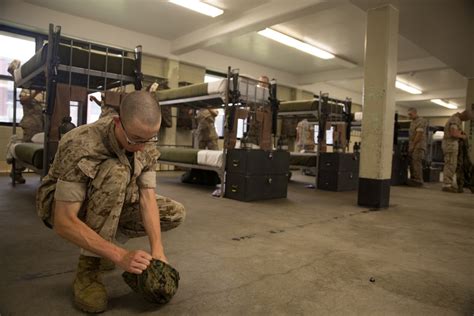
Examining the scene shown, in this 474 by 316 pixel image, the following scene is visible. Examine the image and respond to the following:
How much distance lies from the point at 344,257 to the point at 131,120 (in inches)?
73.6

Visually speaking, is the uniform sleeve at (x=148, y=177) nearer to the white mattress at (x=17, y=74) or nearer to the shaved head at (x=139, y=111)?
the shaved head at (x=139, y=111)

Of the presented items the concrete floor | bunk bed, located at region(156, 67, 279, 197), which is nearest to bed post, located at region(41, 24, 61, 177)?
the concrete floor

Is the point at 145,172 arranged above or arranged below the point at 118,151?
below

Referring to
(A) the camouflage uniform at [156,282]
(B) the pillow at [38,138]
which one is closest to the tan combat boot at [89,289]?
(A) the camouflage uniform at [156,282]

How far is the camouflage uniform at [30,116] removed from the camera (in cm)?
552

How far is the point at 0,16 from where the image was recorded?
6629mm

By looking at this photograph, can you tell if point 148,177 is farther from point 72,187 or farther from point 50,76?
point 50,76

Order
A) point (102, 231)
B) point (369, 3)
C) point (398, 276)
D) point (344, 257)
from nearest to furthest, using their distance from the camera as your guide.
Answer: point (102, 231) → point (398, 276) → point (344, 257) → point (369, 3)

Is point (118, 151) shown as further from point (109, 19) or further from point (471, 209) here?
point (109, 19)

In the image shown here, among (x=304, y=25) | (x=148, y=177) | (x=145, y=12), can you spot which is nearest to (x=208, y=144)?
(x=145, y=12)

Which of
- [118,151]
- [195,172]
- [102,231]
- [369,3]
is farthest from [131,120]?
[195,172]

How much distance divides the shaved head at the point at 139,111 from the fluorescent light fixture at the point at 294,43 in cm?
704

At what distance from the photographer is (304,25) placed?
7.70m

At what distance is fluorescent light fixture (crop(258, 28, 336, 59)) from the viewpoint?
800 centimetres
